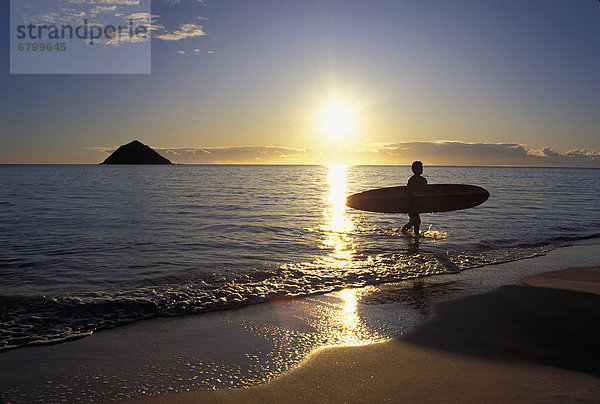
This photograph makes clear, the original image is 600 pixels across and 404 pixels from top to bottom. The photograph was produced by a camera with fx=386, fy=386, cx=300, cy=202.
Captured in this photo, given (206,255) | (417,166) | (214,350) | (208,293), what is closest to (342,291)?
(208,293)

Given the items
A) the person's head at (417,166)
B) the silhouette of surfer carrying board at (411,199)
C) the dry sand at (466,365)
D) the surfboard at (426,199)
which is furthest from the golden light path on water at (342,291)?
the person's head at (417,166)

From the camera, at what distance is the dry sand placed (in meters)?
2.93

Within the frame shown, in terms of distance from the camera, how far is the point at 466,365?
11.3 feet

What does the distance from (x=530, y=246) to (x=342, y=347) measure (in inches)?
344

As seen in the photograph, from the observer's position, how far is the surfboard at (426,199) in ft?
39.0

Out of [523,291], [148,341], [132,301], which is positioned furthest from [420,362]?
[132,301]

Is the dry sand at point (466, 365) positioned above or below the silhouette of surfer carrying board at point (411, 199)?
below

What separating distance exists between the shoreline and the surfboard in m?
6.35

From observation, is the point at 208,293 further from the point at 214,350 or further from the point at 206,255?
the point at 206,255

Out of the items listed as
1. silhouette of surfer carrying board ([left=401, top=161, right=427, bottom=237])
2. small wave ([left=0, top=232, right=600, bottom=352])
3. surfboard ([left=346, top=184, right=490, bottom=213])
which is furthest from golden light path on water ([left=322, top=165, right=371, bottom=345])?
silhouette of surfer carrying board ([left=401, top=161, right=427, bottom=237])

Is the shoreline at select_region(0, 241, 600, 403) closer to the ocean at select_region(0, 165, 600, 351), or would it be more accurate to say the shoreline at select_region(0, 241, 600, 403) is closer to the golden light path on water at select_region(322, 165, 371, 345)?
the golden light path on water at select_region(322, 165, 371, 345)

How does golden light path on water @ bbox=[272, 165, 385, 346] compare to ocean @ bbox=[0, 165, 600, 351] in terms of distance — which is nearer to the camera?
golden light path on water @ bbox=[272, 165, 385, 346]

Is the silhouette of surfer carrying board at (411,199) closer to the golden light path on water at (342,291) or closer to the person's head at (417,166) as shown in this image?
the person's head at (417,166)

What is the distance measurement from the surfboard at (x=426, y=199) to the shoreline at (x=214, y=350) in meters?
6.35
